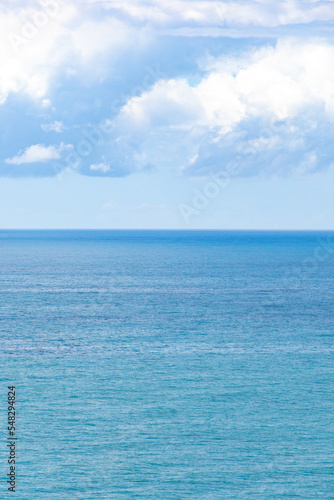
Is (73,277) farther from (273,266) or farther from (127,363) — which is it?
(127,363)

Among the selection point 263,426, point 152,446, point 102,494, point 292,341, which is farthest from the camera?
point 292,341

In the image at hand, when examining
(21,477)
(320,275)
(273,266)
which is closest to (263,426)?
(21,477)

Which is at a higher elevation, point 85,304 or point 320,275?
point 320,275

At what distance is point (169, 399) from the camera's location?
167ft

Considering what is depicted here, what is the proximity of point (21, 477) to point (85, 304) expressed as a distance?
63071mm

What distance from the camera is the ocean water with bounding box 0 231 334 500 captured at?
38.6 metres

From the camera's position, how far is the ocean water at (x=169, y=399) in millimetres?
38594

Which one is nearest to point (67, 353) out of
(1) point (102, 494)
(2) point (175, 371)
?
(2) point (175, 371)

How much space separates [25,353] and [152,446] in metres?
26.5

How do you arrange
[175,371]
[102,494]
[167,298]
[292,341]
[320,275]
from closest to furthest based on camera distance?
1. [102,494]
2. [175,371]
3. [292,341]
4. [167,298]
5. [320,275]

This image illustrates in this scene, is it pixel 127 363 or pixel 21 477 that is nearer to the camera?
pixel 21 477

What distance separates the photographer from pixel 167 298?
108688 millimetres

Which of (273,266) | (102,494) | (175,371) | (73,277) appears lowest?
(102,494)

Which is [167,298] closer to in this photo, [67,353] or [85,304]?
[85,304]
